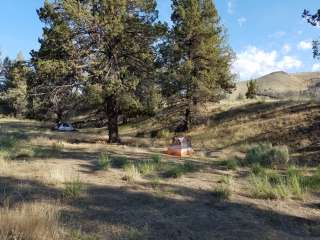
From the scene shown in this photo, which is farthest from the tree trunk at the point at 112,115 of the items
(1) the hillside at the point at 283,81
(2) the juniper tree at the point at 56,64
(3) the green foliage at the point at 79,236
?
(1) the hillside at the point at 283,81

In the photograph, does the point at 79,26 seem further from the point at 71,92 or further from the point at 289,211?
the point at 289,211

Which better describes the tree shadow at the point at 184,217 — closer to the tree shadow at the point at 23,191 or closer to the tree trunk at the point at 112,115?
the tree shadow at the point at 23,191

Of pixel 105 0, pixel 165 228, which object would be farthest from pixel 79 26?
pixel 165 228

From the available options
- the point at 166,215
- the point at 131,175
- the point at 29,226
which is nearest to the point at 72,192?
the point at 166,215

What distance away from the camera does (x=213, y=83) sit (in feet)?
114

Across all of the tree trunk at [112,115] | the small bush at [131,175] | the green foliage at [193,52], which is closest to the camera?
the small bush at [131,175]

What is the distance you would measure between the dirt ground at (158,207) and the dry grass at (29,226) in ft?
1.68

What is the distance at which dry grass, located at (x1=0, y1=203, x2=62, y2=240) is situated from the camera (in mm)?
5969

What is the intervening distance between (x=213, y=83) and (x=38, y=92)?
14.5 meters

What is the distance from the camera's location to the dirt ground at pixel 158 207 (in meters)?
7.34

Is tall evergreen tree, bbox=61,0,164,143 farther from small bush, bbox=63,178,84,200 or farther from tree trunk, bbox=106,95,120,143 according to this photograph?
small bush, bbox=63,178,84,200

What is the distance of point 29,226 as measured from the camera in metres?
6.12

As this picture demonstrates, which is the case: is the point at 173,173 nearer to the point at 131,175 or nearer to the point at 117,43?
the point at 131,175

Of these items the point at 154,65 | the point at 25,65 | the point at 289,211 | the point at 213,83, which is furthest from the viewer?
the point at 213,83
